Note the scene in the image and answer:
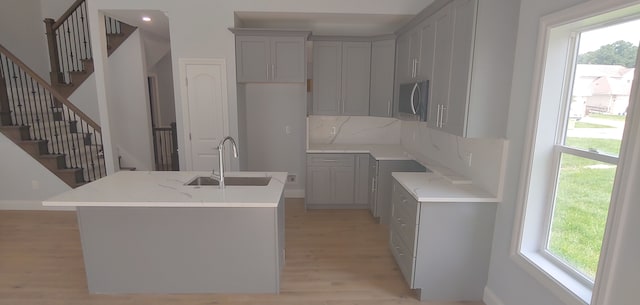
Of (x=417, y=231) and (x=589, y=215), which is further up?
(x=589, y=215)

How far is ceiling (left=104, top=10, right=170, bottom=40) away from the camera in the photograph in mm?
3926

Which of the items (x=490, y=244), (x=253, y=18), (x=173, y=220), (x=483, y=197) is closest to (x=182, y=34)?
(x=253, y=18)

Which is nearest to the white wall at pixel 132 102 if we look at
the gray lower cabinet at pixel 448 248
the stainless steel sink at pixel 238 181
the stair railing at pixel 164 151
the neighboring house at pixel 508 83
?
the stair railing at pixel 164 151

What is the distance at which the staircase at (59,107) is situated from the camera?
4.25 metres

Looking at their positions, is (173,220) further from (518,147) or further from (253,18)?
(253,18)

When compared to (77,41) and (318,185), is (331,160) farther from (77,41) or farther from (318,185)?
(77,41)

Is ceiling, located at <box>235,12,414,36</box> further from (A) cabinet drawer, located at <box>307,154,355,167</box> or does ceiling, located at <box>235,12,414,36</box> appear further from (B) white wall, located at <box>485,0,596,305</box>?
(B) white wall, located at <box>485,0,596,305</box>

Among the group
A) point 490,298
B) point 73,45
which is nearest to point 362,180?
point 490,298

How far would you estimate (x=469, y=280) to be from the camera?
251cm

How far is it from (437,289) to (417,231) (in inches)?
21.2

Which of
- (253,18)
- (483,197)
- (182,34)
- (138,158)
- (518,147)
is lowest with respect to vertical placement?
(138,158)

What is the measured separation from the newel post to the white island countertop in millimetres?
3951

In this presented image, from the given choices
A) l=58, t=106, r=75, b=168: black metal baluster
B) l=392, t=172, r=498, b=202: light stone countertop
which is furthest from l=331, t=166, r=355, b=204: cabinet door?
l=58, t=106, r=75, b=168: black metal baluster

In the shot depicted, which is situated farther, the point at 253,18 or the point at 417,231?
the point at 253,18
